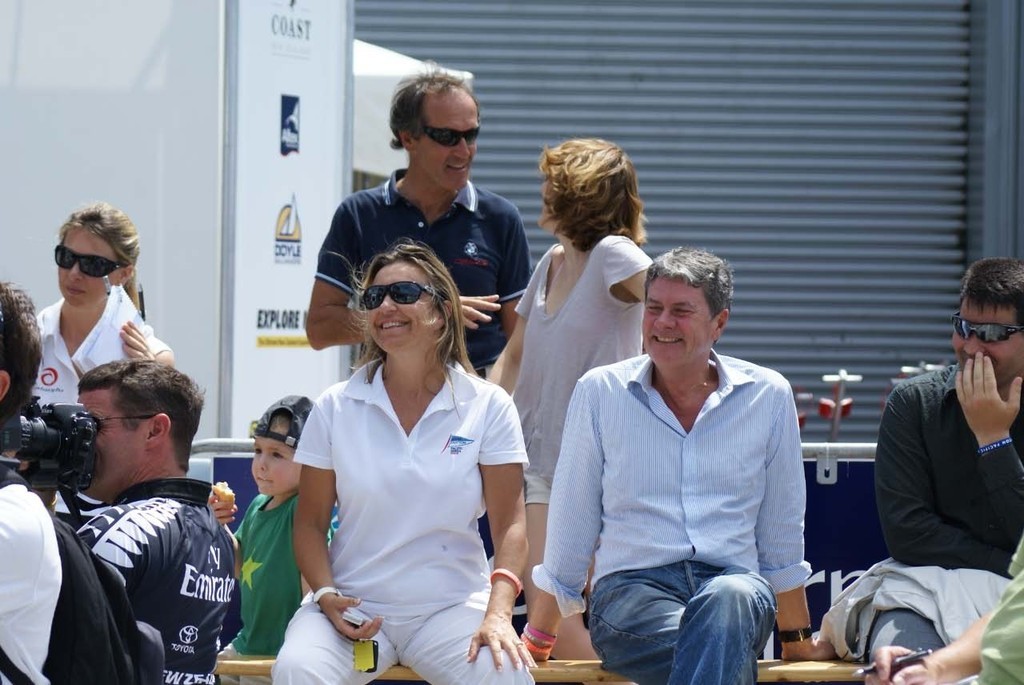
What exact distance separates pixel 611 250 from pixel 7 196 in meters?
3.28

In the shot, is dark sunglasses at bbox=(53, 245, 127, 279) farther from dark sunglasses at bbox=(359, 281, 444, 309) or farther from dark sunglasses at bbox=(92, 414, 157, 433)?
dark sunglasses at bbox=(92, 414, 157, 433)

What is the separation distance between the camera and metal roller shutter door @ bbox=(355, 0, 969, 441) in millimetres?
11336

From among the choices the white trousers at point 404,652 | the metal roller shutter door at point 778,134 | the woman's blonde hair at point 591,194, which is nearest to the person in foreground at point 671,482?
the white trousers at point 404,652

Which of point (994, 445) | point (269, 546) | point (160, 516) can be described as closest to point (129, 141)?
point (269, 546)

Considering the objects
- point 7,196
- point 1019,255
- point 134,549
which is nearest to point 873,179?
point 1019,255

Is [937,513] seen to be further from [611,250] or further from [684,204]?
[684,204]

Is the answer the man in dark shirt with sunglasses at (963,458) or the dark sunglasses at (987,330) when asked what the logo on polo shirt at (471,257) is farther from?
the dark sunglasses at (987,330)

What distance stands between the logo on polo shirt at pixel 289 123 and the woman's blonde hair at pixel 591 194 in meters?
2.76

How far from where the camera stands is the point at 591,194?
4562mm

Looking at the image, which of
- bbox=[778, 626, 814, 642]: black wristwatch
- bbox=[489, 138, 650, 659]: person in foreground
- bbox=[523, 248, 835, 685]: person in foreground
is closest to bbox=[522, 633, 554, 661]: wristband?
bbox=[523, 248, 835, 685]: person in foreground

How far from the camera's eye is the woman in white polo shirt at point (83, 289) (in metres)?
4.97

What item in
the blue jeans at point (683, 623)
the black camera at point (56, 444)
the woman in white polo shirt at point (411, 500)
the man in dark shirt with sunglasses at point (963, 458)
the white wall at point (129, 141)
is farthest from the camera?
the white wall at point (129, 141)

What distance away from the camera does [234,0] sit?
6844 millimetres

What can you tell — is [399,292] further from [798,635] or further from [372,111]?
[372,111]
